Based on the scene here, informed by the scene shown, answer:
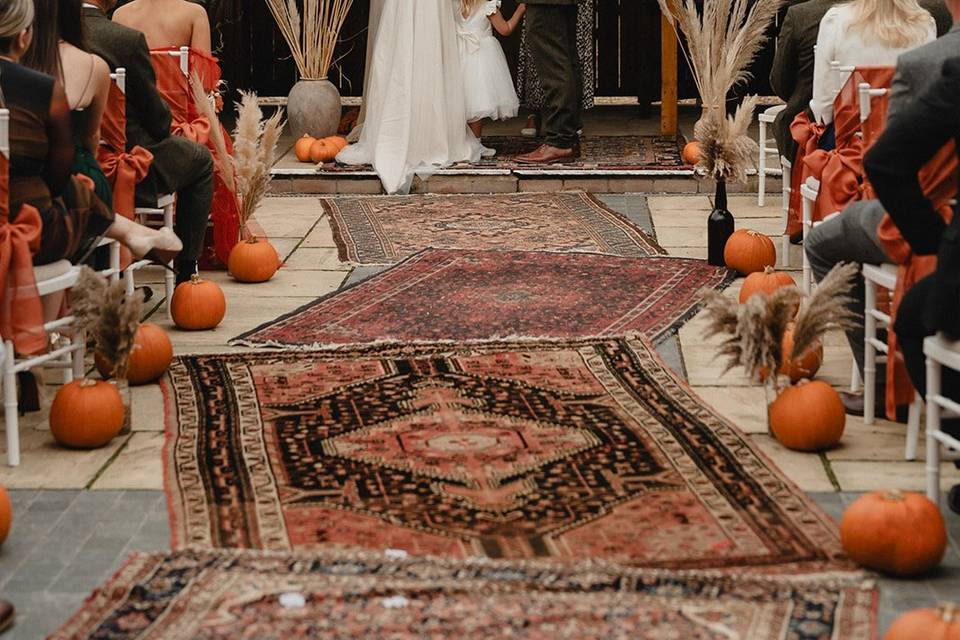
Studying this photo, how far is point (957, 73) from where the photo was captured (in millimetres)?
3299

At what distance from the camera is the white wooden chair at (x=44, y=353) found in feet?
13.3

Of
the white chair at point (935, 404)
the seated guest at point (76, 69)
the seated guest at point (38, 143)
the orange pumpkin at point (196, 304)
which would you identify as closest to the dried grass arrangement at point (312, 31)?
the orange pumpkin at point (196, 304)

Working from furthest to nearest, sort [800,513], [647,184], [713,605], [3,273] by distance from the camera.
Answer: [647,184] < [3,273] < [800,513] < [713,605]

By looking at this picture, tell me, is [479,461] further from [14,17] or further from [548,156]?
[548,156]

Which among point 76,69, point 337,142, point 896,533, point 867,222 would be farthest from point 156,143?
point 337,142

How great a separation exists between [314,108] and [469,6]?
3.95ft

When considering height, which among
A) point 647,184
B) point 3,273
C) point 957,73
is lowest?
point 647,184

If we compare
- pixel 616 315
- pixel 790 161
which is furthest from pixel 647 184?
pixel 616 315

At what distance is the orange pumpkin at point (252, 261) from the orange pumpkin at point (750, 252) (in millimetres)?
1957

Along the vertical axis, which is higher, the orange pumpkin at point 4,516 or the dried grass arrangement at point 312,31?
the dried grass arrangement at point 312,31

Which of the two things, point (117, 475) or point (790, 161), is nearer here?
point (117, 475)

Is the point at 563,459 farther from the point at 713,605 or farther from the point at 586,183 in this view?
the point at 586,183

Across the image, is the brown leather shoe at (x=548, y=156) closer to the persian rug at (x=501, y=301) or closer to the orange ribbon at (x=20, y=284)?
the persian rug at (x=501, y=301)

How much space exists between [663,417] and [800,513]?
855 millimetres
